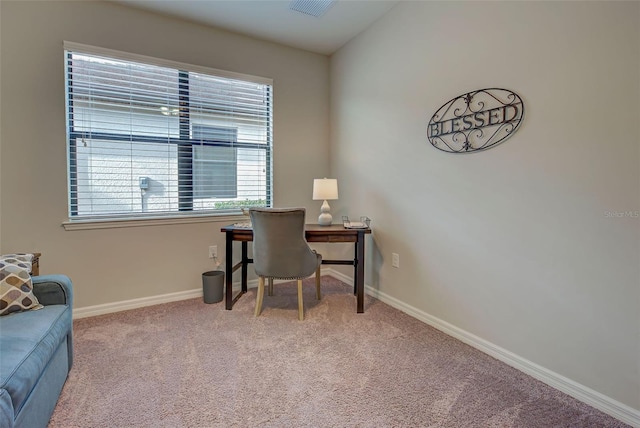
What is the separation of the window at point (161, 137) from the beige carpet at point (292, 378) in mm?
1029

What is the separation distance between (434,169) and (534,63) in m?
0.86

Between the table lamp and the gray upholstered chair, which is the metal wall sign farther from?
the gray upholstered chair

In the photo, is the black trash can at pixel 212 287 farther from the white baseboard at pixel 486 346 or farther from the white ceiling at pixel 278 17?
the white ceiling at pixel 278 17

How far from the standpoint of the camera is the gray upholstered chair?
2357mm

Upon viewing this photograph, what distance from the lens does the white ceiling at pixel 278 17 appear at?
2.58 metres

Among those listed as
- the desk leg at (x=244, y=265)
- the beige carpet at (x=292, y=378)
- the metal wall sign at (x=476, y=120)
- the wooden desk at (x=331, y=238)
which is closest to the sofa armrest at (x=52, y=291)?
the beige carpet at (x=292, y=378)

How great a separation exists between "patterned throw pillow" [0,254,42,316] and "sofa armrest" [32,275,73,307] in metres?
0.04

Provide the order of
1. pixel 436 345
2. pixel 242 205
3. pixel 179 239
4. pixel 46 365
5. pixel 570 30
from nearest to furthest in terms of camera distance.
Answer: pixel 46 365
pixel 570 30
pixel 436 345
pixel 179 239
pixel 242 205

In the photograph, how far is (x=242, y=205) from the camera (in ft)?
10.7

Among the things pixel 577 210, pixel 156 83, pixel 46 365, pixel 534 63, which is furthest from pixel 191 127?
pixel 577 210

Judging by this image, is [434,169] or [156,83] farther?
[156,83]

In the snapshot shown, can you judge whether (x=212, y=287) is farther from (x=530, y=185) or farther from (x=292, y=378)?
(x=530, y=185)

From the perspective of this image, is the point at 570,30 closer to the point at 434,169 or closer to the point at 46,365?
the point at 434,169

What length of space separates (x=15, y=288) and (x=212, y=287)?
1422 millimetres
